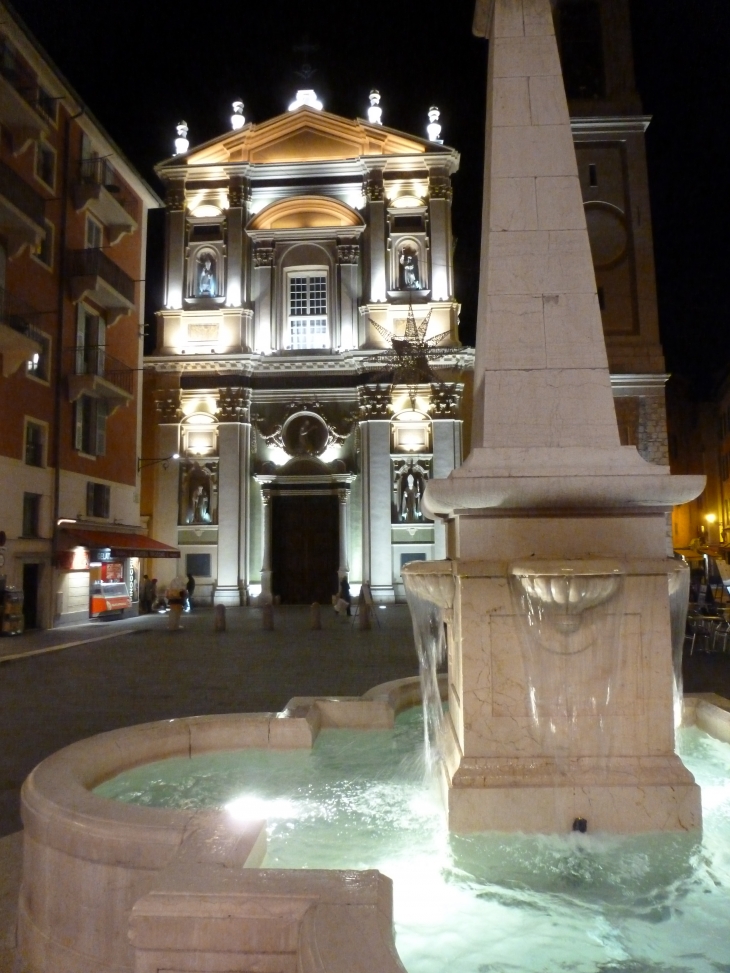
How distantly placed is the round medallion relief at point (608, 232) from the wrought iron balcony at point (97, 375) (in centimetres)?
1851

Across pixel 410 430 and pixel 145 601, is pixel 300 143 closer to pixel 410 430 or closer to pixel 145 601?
pixel 410 430

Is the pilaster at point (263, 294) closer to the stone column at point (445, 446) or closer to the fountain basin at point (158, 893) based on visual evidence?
the stone column at point (445, 446)

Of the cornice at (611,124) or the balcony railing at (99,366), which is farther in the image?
the cornice at (611,124)

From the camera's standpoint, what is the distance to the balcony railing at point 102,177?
23484 mm

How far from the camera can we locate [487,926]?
10.5ft

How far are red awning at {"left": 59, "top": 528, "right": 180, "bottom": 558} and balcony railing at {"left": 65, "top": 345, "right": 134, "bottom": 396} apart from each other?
477 cm

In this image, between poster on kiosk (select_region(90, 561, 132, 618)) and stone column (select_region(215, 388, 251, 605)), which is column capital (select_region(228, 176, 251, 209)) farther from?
poster on kiosk (select_region(90, 561, 132, 618))

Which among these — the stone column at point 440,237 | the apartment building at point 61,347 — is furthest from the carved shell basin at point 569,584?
the stone column at point 440,237

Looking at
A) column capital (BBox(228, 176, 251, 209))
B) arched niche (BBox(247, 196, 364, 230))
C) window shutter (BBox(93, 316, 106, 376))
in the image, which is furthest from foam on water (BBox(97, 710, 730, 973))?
column capital (BBox(228, 176, 251, 209))

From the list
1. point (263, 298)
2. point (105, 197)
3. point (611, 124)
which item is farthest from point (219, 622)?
point (611, 124)

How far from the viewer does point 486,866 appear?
371 cm

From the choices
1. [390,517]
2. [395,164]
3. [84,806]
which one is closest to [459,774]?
[84,806]

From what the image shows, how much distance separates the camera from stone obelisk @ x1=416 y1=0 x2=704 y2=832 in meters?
4.06

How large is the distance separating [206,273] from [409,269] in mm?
8393
